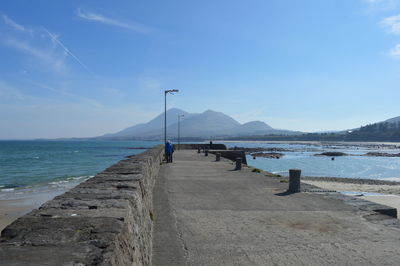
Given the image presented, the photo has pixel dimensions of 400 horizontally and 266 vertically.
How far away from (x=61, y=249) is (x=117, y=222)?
59cm

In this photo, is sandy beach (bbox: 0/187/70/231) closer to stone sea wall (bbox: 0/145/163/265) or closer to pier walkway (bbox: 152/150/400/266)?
pier walkway (bbox: 152/150/400/266)

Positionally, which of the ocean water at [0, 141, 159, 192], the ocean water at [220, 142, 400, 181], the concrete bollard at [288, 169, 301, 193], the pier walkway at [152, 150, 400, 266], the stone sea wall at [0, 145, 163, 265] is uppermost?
the stone sea wall at [0, 145, 163, 265]

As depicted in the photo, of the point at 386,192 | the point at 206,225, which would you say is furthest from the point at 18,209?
the point at 386,192

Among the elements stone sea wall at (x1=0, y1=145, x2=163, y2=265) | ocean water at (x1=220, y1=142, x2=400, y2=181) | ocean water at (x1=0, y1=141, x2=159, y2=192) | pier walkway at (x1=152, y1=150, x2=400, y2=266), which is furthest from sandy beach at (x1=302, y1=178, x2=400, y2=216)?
ocean water at (x1=0, y1=141, x2=159, y2=192)

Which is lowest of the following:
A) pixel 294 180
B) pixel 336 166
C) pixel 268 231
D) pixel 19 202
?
pixel 336 166

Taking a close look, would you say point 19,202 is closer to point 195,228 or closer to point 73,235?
point 195,228

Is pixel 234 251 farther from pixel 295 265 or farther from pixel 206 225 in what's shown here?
pixel 206 225

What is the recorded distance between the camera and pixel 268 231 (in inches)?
228

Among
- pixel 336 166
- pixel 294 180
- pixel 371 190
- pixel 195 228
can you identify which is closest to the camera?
pixel 195 228

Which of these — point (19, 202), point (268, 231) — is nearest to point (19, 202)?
point (19, 202)

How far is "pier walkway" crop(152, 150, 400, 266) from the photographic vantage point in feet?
15.3

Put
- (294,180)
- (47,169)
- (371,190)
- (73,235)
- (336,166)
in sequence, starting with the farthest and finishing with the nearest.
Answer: (336,166) < (47,169) < (371,190) < (294,180) < (73,235)

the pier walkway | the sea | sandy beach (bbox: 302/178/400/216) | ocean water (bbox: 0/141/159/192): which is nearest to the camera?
the pier walkway

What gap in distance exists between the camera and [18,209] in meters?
15.9
